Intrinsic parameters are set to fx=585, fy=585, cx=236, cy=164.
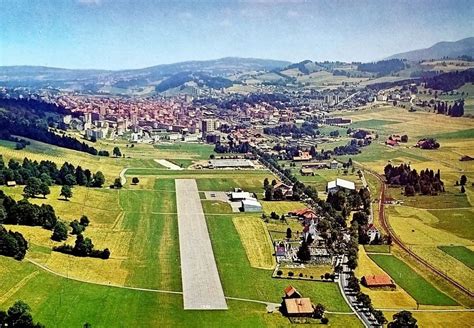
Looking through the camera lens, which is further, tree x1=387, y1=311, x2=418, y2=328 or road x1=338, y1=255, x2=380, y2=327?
road x1=338, y1=255, x2=380, y2=327

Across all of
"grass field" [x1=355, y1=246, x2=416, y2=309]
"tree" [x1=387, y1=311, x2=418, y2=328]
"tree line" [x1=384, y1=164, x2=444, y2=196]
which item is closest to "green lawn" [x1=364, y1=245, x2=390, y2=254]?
"grass field" [x1=355, y1=246, x2=416, y2=309]

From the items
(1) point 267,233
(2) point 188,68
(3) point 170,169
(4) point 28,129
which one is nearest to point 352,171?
(3) point 170,169

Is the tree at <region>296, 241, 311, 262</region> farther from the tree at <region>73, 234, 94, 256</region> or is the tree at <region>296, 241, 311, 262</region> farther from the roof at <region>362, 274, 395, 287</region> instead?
the tree at <region>73, 234, 94, 256</region>

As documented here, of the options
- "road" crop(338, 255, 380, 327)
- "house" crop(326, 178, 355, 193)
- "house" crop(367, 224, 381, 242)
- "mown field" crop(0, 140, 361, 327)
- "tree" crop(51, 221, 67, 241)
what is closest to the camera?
"mown field" crop(0, 140, 361, 327)

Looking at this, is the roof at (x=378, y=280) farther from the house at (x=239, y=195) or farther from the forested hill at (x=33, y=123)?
the forested hill at (x=33, y=123)

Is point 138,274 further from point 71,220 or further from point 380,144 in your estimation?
point 380,144

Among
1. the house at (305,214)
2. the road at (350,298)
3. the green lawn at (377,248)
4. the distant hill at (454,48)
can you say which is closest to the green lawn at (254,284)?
the road at (350,298)

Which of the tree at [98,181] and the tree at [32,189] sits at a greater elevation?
the tree at [32,189]
